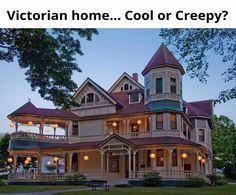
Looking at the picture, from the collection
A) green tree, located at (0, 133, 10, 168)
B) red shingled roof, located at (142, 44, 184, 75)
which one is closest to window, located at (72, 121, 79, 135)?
red shingled roof, located at (142, 44, 184, 75)

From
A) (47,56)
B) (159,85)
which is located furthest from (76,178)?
(47,56)

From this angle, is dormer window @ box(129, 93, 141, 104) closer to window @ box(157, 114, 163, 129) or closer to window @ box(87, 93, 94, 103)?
window @ box(87, 93, 94, 103)

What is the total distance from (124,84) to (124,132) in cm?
743

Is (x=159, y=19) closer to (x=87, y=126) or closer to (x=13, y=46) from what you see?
(x=13, y=46)

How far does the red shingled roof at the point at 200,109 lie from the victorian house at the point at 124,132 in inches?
25.0

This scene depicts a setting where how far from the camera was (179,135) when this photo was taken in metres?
35.1

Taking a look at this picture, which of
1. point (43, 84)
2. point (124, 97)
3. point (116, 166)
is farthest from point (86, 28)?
point (124, 97)

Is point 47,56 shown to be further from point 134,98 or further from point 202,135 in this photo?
point 202,135

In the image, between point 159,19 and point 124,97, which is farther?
point 124,97

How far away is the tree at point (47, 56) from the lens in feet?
40.4

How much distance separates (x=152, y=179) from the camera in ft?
97.2

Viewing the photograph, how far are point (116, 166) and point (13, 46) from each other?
2566 centimetres

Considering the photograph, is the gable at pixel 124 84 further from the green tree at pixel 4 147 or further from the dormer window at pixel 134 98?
the green tree at pixel 4 147

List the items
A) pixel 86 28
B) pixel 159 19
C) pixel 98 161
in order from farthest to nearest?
pixel 98 161 < pixel 86 28 < pixel 159 19
